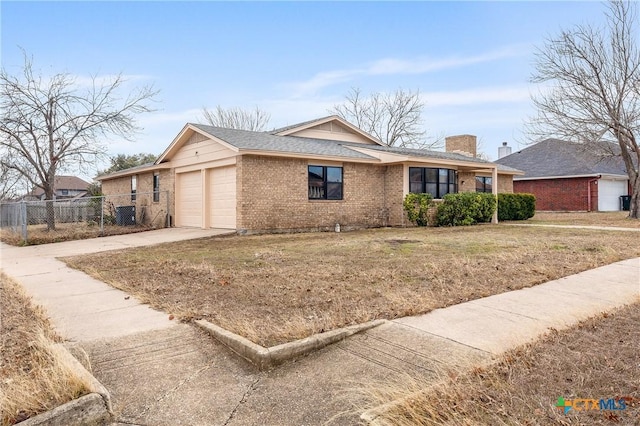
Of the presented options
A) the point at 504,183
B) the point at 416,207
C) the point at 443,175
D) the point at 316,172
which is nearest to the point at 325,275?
the point at 316,172

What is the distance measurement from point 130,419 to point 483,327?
321 centimetres

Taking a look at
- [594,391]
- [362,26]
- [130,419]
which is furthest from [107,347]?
[362,26]

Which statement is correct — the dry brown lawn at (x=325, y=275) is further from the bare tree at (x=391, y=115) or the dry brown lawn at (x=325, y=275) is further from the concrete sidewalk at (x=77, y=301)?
the bare tree at (x=391, y=115)

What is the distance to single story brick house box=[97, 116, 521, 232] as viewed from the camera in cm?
1454

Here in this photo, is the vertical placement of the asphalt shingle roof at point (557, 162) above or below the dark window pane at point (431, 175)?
above

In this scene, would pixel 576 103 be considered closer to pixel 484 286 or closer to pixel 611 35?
pixel 611 35

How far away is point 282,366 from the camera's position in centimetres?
346

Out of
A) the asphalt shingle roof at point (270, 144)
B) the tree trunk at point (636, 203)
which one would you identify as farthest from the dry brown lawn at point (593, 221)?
the asphalt shingle roof at point (270, 144)

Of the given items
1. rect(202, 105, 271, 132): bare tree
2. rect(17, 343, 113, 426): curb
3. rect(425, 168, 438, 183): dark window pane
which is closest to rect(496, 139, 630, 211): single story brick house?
rect(425, 168, 438, 183): dark window pane

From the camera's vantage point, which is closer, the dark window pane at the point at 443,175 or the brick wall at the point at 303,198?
the brick wall at the point at 303,198

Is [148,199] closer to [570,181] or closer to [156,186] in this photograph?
[156,186]

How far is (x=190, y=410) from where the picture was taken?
110 inches

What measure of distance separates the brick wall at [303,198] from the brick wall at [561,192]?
1986 centimetres

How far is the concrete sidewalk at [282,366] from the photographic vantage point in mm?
2814
